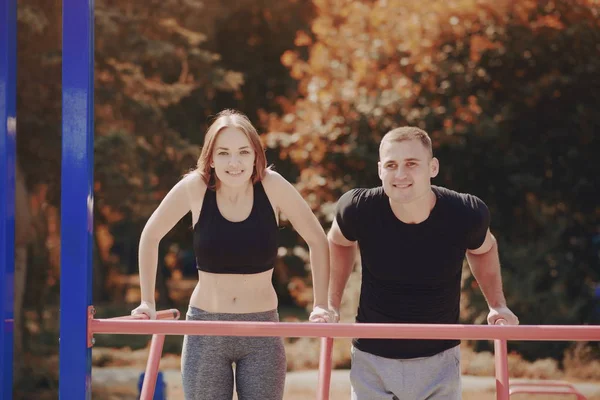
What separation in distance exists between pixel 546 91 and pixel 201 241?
5.56m

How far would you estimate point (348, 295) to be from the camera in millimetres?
7805

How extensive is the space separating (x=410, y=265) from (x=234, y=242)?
1.97ft

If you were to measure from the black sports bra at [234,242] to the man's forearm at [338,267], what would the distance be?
25 cm

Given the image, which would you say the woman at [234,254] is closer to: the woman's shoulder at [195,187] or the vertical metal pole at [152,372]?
the woman's shoulder at [195,187]

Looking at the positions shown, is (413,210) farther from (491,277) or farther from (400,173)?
(491,277)

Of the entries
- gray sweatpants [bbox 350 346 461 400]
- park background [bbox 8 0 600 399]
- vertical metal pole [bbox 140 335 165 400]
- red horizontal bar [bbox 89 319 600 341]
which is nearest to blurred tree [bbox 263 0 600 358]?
park background [bbox 8 0 600 399]

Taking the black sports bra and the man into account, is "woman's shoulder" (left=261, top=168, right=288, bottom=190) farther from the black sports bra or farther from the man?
the man

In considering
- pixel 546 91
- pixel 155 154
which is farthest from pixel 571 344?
pixel 155 154

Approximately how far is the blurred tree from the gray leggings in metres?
4.76

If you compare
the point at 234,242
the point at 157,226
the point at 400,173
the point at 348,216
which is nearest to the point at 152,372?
the point at 157,226

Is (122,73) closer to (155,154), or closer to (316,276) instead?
(155,154)

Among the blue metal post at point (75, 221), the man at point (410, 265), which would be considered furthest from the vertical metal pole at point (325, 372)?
the blue metal post at point (75, 221)

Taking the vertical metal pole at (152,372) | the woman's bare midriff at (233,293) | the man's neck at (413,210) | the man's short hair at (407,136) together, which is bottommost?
the vertical metal pole at (152,372)

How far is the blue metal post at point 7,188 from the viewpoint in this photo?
2.65 m
